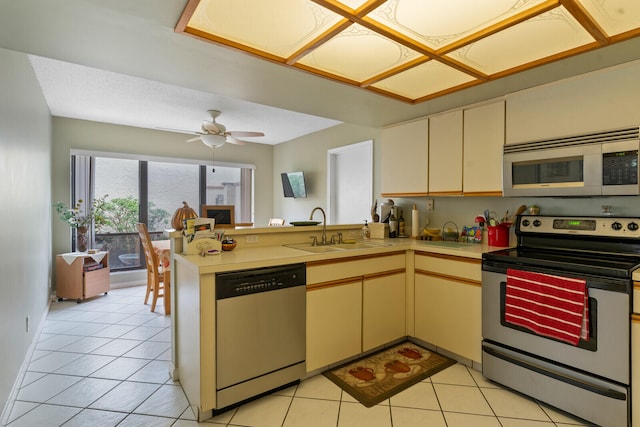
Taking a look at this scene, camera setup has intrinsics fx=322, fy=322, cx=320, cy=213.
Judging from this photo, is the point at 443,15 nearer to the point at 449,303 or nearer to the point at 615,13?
the point at 615,13

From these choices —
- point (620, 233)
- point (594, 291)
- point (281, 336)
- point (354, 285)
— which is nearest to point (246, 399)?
point (281, 336)

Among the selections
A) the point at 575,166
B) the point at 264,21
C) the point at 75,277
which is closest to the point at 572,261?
the point at 575,166

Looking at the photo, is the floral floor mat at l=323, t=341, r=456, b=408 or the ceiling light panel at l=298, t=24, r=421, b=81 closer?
the ceiling light panel at l=298, t=24, r=421, b=81

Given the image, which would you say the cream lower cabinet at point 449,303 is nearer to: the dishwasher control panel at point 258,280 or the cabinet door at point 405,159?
the cabinet door at point 405,159

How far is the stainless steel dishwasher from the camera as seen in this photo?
186 centimetres

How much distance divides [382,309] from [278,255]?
3.46 ft

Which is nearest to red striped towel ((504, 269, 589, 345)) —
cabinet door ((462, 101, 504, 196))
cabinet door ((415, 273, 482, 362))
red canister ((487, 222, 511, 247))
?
cabinet door ((415, 273, 482, 362))

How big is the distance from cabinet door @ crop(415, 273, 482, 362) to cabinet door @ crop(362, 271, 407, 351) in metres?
0.15

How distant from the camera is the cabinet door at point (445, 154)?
2865 mm

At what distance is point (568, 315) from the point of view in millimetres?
1848

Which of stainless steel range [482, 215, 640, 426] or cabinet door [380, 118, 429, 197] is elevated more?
cabinet door [380, 118, 429, 197]

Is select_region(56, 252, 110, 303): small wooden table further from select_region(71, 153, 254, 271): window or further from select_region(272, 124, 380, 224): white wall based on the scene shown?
select_region(272, 124, 380, 224): white wall

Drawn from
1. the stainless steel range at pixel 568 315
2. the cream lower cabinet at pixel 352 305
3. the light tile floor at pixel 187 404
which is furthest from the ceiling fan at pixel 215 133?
the stainless steel range at pixel 568 315

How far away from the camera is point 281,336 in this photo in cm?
208
